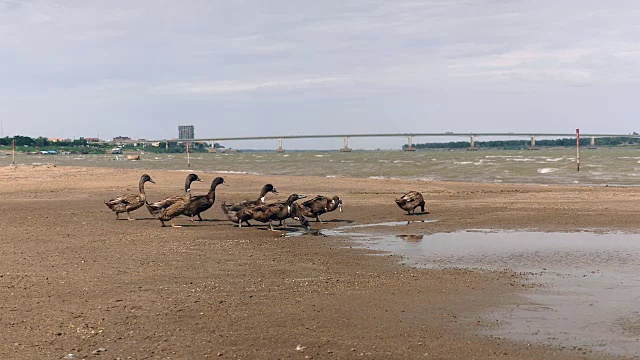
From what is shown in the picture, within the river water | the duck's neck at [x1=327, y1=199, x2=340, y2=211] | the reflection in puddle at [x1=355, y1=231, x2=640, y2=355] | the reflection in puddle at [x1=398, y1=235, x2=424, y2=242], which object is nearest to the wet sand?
the reflection in puddle at [x1=355, y1=231, x2=640, y2=355]

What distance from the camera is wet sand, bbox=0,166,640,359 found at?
6793 millimetres

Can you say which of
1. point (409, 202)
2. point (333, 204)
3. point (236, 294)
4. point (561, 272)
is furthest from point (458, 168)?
point (236, 294)

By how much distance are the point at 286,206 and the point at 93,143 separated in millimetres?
190287

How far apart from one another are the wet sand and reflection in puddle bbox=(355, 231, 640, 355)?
1.14 feet

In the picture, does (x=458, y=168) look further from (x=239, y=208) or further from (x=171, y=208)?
(x=171, y=208)

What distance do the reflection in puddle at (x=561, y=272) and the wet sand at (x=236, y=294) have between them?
348 mm

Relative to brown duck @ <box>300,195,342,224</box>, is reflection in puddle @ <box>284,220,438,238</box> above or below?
below

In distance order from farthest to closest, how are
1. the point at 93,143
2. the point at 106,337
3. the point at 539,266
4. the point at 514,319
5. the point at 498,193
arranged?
the point at 93,143, the point at 498,193, the point at 539,266, the point at 514,319, the point at 106,337

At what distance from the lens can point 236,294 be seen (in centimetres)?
898

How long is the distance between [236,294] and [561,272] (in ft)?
15.0

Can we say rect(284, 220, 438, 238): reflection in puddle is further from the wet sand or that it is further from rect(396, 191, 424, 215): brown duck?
rect(396, 191, 424, 215): brown duck

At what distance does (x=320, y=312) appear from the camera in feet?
26.5

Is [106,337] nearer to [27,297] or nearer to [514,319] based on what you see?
[27,297]

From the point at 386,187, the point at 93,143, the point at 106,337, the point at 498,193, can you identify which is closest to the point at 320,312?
the point at 106,337
